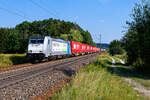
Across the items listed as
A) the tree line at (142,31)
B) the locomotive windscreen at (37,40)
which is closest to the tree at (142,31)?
the tree line at (142,31)

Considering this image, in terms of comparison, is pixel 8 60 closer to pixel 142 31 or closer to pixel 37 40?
pixel 37 40

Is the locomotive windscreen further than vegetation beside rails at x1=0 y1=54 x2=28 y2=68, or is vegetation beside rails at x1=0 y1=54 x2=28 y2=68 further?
the locomotive windscreen

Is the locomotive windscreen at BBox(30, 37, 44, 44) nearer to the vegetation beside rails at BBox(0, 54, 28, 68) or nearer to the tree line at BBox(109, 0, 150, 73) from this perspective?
the vegetation beside rails at BBox(0, 54, 28, 68)

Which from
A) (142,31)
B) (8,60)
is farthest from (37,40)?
(142,31)

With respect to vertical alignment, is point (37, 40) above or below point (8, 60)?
above

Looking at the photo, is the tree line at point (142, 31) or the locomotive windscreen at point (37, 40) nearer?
the tree line at point (142, 31)

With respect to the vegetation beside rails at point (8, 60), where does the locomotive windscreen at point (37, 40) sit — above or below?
above

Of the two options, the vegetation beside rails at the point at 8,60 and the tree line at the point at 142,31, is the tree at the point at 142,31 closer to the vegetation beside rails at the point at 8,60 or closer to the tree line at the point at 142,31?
the tree line at the point at 142,31

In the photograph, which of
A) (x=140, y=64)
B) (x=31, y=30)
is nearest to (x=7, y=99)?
(x=140, y=64)

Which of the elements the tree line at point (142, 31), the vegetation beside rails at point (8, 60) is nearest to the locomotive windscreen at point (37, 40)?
the vegetation beside rails at point (8, 60)

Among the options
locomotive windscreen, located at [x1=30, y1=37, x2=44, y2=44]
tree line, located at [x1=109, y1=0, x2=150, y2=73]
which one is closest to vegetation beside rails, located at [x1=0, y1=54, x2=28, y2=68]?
locomotive windscreen, located at [x1=30, y1=37, x2=44, y2=44]

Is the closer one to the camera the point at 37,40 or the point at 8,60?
the point at 8,60

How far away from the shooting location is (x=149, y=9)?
18266mm

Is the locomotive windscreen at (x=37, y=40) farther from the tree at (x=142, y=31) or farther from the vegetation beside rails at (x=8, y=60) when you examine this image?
the tree at (x=142, y=31)
